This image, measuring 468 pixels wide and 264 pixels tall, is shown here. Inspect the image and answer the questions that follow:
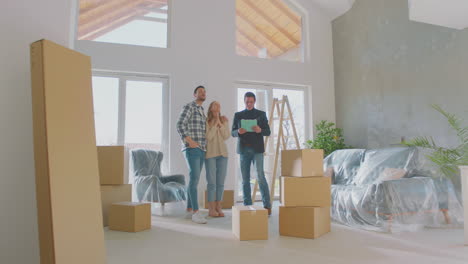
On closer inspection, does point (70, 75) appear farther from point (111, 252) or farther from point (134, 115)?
point (134, 115)

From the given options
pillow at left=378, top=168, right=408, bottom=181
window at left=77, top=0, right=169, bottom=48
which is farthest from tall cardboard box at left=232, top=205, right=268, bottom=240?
window at left=77, top=0, right=169, bottom=48

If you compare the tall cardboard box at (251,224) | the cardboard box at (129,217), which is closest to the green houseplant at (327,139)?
the tall cardboard box at (251,224)

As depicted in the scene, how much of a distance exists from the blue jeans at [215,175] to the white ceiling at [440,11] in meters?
2.15

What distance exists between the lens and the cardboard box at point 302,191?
2734 millimetres

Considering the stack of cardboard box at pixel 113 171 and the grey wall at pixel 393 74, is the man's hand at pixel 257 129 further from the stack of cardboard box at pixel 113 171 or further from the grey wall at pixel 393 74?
the grey wall at pixel 393 74

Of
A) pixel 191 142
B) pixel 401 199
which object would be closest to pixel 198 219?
pixel 191 142

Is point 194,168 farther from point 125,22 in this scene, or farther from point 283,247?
point 125,22

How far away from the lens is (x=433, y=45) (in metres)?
4.04

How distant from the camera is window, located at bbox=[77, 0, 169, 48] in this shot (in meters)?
4.61

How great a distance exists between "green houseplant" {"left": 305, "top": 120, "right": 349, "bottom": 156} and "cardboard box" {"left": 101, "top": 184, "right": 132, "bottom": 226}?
299cm

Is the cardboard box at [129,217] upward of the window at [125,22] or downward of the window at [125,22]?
downward

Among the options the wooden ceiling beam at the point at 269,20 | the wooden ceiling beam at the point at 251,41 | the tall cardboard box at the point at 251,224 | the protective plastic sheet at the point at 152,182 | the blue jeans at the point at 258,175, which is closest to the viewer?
the tall cardboard box at the point at 251,224

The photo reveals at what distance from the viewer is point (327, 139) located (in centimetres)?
536

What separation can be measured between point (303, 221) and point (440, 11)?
2111mm
